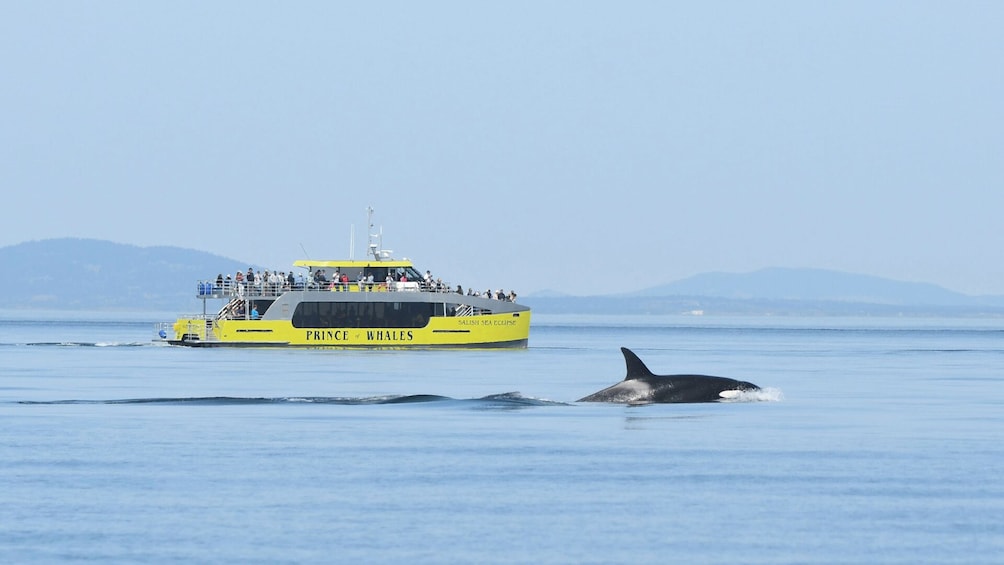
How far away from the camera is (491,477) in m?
25.7

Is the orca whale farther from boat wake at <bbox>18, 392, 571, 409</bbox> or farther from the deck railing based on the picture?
the deck railing

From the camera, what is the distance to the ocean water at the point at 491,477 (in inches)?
765

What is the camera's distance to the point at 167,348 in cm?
9894

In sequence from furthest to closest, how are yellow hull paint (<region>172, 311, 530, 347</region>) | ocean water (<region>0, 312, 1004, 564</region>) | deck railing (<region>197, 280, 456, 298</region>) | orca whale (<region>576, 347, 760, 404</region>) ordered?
1. yellow hull paint (<region>172, 311, 530, 347</region>)
2. deck railing (<region>197, 280, 456, 298</region>)
3. orca whale (<region>576, 347, 760, 404</region>)
4. ocean water (<region>0, 312, 1004, 564</region>)

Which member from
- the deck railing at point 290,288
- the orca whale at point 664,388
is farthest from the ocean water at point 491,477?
the deck railing at point 290,288

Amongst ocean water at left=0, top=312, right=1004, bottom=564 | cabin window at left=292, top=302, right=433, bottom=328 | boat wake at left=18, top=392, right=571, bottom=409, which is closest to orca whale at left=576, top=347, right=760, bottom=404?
ocean water at left=0, top=312, right=1004, bottom=564

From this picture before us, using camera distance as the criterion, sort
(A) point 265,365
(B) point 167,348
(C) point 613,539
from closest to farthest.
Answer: (C) point 613,539, (A) point 265,365, (B) point 167,348

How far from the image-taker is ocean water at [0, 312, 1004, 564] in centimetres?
1942

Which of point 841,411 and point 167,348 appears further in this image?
point 167,348

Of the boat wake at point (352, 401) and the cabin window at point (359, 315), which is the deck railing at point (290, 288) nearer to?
the cabin window at point (359, 315)

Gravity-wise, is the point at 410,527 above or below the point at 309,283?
below

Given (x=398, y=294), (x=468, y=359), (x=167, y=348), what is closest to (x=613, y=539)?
(x=468, y=359)

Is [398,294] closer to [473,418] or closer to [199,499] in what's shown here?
[473,418]

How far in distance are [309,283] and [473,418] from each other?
2116 inches
